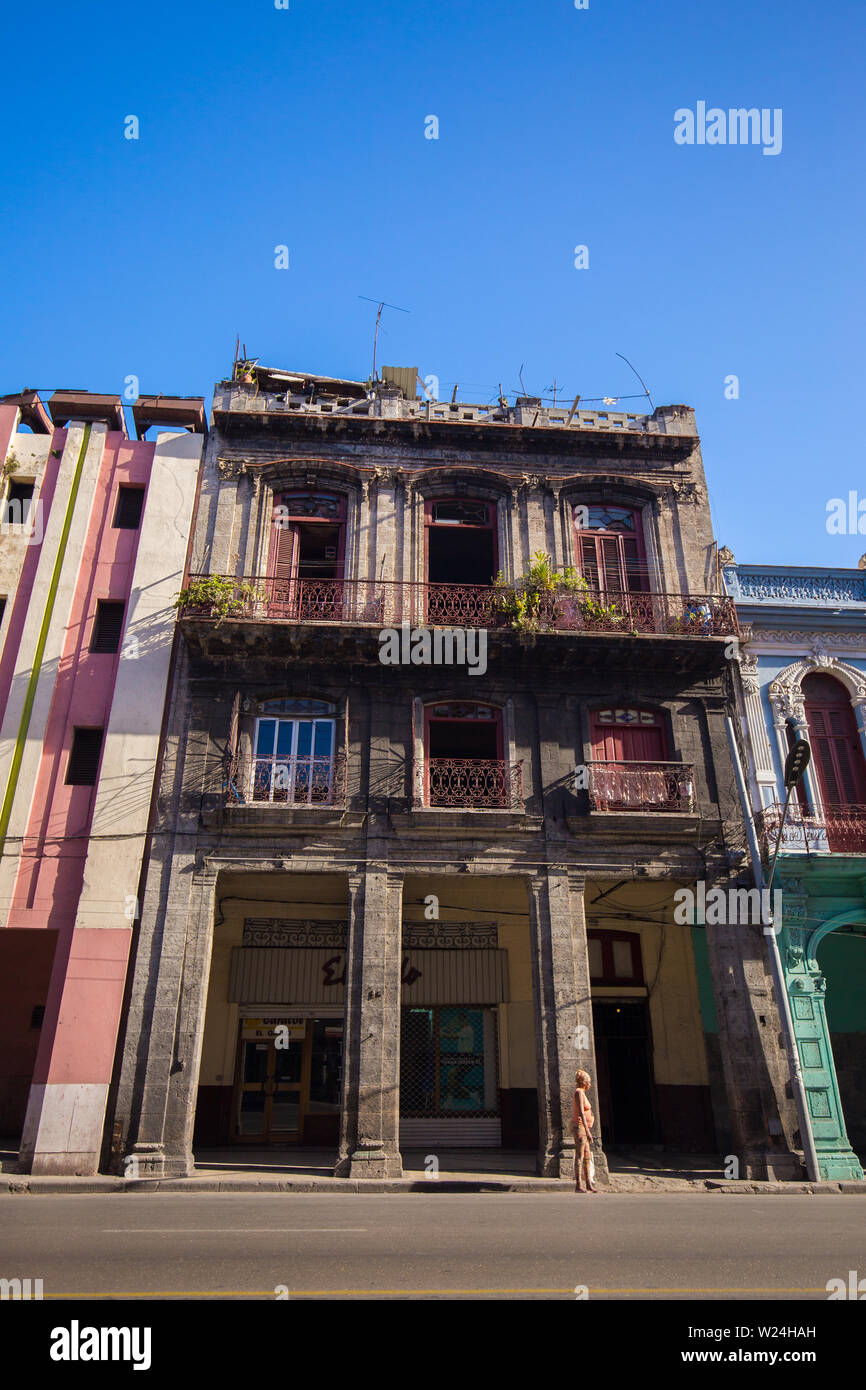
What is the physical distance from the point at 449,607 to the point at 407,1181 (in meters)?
10.6

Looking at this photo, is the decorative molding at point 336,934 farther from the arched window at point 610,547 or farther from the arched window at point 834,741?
the arched window at point 610,547

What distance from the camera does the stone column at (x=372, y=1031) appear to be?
14.1m

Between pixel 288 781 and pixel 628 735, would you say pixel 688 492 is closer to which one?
pixel 628 735

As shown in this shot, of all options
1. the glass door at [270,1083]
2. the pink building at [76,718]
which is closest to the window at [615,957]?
the glass door at [270,1083]

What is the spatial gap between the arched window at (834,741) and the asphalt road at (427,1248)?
813 centimetres

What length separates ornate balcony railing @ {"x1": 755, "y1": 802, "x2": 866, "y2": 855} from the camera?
54.5 ft

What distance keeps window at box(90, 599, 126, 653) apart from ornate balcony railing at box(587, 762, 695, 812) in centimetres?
1025

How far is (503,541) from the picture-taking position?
1936cm

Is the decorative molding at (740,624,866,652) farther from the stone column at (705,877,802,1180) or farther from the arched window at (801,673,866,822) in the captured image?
the stone column at (705,877,802,1180)

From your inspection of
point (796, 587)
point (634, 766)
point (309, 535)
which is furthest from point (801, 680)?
point (309, 535)

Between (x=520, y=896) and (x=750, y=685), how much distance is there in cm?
698

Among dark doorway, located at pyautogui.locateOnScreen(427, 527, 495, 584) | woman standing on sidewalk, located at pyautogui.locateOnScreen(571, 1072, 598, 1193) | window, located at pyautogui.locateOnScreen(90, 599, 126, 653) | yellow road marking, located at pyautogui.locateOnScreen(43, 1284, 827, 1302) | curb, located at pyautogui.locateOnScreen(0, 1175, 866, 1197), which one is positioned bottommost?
yellow road marking, located at pyautogui.locateOnScreen(43, 1284, 827, 1302)

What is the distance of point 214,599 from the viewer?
1697cm

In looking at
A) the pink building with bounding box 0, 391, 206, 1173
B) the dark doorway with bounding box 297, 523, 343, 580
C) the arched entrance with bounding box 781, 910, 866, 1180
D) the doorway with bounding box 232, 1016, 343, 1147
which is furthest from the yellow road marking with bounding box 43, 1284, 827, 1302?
the dark doorway with bounding box 297, 523, 343, 580
